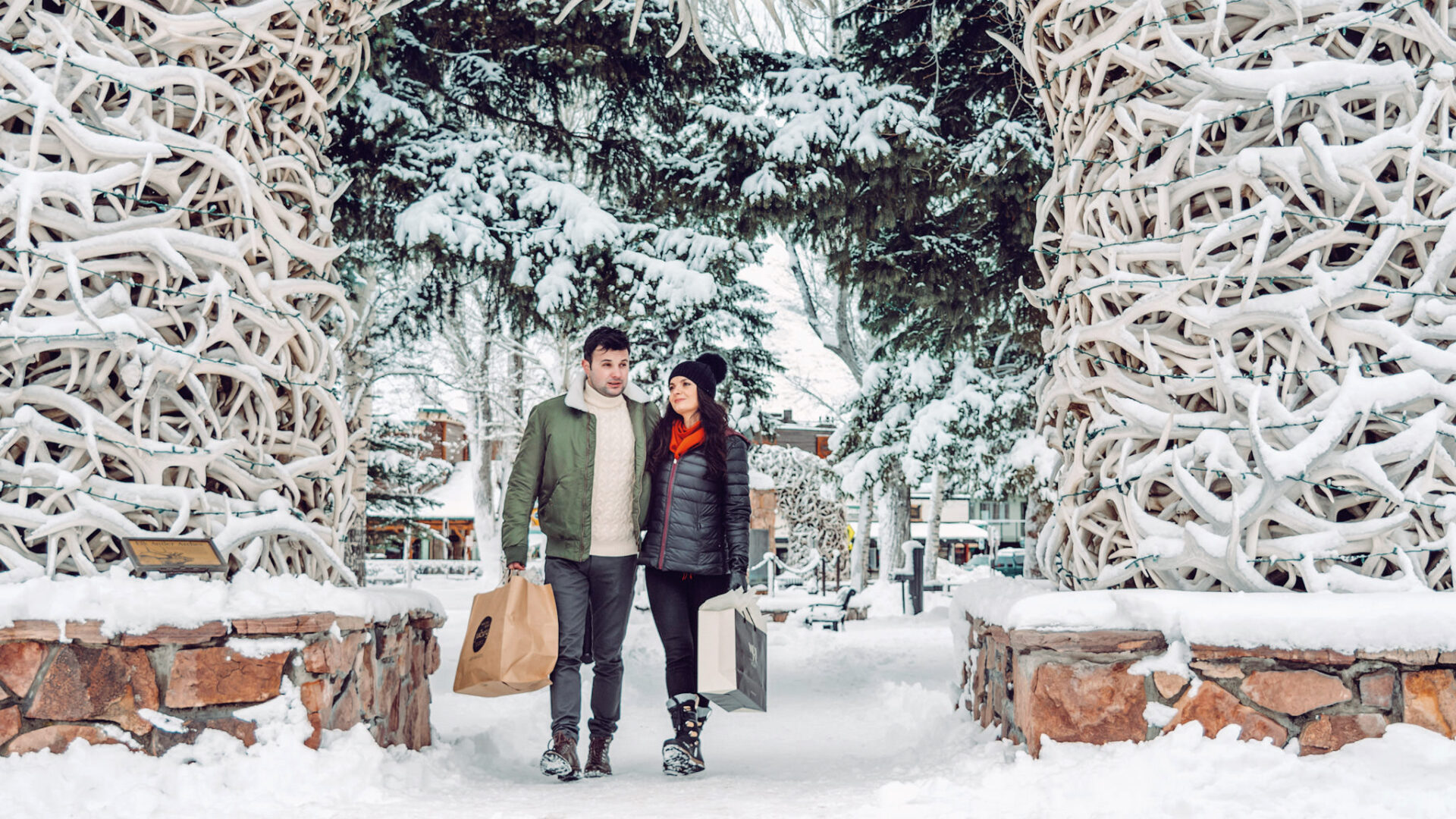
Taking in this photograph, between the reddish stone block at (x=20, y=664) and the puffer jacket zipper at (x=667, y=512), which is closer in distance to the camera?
the reddish stone block at (x=20, y=664)

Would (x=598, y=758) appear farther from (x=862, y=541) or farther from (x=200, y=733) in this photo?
(x=862, y=541)

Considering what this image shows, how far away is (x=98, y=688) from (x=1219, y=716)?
126 inches

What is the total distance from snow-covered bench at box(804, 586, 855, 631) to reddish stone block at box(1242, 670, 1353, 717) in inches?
383

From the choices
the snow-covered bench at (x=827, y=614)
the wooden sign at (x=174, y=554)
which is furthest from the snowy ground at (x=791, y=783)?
the snow-covered bench at (x=827, y=614)

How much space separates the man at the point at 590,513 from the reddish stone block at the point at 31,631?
60.4 inches

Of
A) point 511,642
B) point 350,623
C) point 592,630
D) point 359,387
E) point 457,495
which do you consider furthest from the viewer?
point 457,495

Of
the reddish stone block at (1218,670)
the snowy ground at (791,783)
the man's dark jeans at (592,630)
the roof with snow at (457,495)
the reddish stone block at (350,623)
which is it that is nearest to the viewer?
the snowy ground at (791,783)

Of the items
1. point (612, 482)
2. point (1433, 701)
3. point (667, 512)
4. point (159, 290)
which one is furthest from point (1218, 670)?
point (159, 290)

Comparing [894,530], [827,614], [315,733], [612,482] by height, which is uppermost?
[612,482]

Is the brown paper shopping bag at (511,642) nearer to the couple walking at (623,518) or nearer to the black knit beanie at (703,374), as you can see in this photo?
the couple walking at (623,518)

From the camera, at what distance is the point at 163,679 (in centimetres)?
335

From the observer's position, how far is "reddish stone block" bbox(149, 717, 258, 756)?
333 cm

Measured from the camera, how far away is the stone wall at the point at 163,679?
323 cm

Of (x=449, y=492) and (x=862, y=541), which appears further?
(x=449, y=492)
